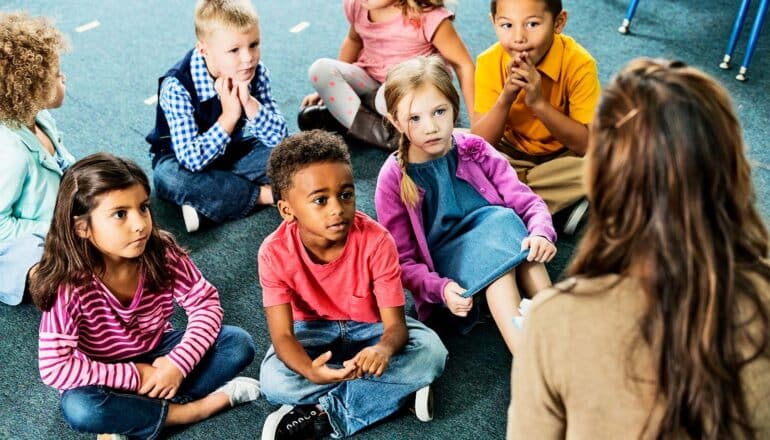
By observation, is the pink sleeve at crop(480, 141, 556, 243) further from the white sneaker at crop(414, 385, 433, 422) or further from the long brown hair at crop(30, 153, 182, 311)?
the long brown hair at crop(30, 153, 182, 311)

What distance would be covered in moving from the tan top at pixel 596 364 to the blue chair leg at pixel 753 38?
6.40 ft

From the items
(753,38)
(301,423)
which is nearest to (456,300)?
(301,423)

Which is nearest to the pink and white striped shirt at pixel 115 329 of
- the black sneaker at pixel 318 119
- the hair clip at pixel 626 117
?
the black sneaker at pixel 318 119

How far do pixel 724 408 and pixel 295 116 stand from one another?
1.83m

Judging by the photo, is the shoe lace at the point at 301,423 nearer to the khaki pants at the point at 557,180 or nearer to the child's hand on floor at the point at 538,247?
the child's hand on floor at the point at 538,247

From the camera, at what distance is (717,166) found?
30.7 inches

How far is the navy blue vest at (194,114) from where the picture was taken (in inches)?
79.0

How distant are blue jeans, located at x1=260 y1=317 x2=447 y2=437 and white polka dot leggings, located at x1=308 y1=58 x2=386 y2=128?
870mm

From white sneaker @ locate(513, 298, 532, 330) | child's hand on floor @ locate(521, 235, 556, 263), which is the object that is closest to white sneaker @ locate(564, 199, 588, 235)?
child's hand on floor @ locate(521, 235, 556, 263)

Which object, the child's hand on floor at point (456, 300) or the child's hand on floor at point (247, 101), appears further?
the child's hand on floor at point (247, 101)

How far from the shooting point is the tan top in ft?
2.70

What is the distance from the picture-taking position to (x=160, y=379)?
1.52 metres

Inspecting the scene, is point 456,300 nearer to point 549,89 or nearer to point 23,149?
point 549,89

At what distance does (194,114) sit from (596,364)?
4.72 ft
